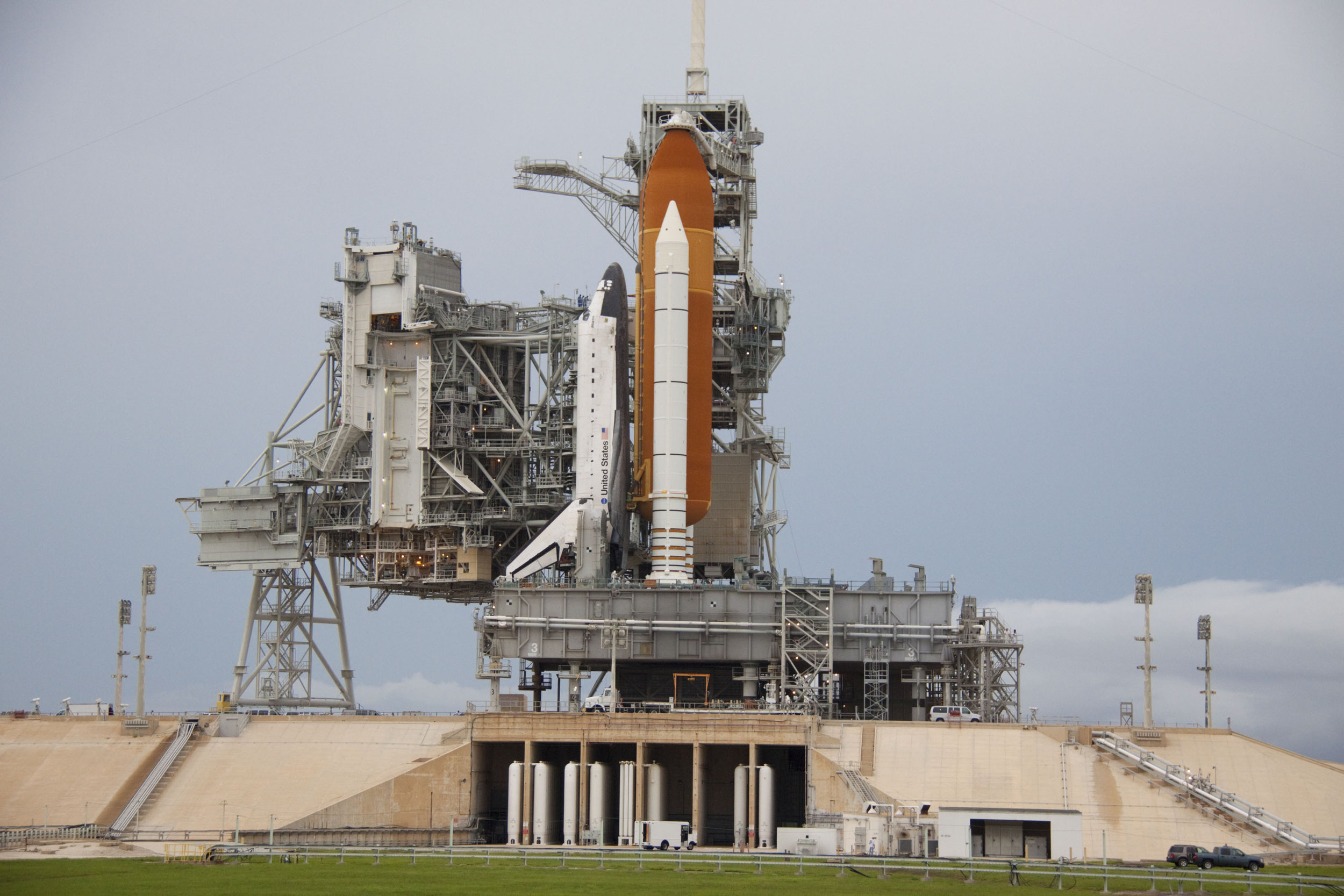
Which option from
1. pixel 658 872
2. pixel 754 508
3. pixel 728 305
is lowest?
pixel 658 872

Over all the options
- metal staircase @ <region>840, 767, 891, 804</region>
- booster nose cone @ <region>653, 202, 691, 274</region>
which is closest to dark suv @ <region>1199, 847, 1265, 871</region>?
metal staircase @ <region>840, 767, 891, 804</region>

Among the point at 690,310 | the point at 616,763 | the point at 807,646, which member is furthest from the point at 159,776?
the point at 690,310

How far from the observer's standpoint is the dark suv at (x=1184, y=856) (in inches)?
2285

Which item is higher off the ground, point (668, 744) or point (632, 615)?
point (632, 615)

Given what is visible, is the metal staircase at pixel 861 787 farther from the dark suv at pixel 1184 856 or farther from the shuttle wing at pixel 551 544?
the shuttle wing at pixel 551 544

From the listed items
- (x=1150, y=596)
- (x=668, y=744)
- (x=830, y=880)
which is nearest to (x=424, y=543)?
(x=668, y=744)

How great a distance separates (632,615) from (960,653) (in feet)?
53.3

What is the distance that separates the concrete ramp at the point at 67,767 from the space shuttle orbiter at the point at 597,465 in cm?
1915

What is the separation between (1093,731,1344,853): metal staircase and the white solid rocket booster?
72.6 feet

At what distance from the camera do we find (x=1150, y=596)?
72938 mm

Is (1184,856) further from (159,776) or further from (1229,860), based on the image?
(159,776)

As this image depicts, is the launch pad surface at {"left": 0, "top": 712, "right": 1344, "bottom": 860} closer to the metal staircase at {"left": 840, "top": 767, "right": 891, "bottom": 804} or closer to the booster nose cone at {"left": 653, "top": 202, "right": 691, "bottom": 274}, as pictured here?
the metal staircase at {"left": 840, "top": 767, "right": 891, "bottom": 804}

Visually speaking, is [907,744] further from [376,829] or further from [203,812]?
[203,812]

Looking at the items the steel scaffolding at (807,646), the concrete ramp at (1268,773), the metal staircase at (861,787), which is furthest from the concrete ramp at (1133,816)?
the steel scaffolding at (807,646)
